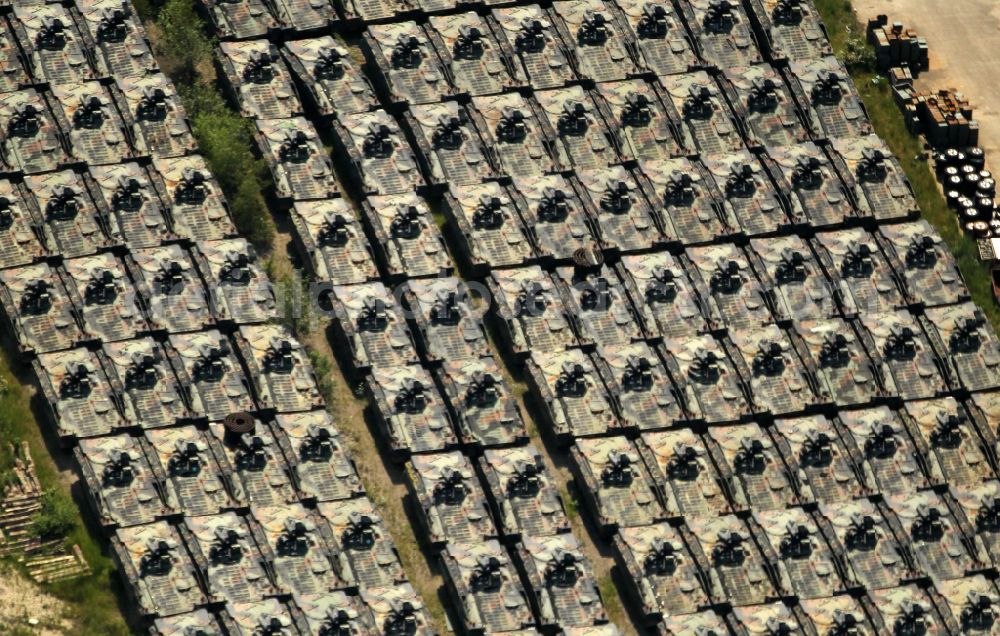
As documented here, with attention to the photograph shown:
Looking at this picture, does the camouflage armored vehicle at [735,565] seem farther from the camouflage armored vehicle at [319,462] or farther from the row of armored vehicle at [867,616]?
the camouflage armored vehicle at [319,462]

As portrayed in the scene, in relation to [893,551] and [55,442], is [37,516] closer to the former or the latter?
[55,442]

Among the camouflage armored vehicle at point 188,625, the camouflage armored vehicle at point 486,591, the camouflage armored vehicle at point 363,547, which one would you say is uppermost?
the camouflage armored vehicle at point 363,547

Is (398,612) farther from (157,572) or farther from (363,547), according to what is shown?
(157,572)

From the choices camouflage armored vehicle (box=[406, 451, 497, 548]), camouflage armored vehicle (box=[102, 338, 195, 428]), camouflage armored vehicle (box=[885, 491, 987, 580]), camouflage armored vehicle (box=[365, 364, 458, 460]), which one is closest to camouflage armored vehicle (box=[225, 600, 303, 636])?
camouflage armored vehicle (box=[406, 451, 497, 548])

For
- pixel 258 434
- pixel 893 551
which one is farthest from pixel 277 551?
pixel 893 551

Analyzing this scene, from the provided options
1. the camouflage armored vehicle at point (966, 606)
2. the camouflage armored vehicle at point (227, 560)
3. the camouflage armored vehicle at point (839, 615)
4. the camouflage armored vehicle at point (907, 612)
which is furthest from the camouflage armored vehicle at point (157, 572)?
the camouflage armored vehicle at point (966, 606)

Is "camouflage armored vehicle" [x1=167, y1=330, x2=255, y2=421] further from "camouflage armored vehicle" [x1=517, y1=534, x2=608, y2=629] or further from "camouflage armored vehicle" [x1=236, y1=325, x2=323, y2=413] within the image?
"camouflage armored vehicle" [x1=517, y1=534, x2=608, y2=629]
